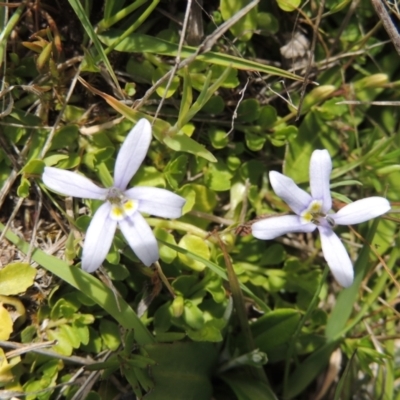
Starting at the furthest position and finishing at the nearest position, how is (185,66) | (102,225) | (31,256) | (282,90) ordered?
(282,90) → (31,256) → (185,66) → (102,225)

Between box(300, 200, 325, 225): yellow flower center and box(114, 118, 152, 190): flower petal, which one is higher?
box(114, 118, 152, 190): flower petal

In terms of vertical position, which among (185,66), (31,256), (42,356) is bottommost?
(42,356)

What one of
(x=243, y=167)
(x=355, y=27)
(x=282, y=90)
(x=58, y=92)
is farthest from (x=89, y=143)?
(x=355, y=27)

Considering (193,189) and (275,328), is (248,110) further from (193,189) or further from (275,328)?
(275,328)

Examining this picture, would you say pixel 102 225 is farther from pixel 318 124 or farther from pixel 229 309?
pixel 318 124

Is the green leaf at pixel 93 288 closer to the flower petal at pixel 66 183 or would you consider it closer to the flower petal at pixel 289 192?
the flower petal at pixel 66 183

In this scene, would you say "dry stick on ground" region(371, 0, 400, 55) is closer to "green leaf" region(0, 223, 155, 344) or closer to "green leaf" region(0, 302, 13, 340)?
"green leaf" region(0, 223, 155, 344)

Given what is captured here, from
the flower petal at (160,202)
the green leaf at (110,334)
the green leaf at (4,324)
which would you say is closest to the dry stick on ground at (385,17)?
the flower petal at (160,202)

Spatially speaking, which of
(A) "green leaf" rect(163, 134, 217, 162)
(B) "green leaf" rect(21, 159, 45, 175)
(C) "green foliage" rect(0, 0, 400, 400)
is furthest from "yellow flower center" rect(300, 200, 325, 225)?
(B) "green leaf" rect(21, 159, 45, 175)
